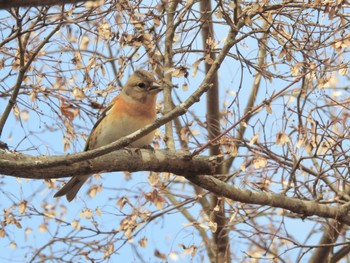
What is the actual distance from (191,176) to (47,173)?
1.06m

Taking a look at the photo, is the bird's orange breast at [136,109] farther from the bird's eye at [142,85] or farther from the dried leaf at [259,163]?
the dried leaf at [259,163]

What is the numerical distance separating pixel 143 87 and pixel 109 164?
1518 millimetres

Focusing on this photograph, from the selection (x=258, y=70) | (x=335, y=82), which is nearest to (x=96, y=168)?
(x=258, y=70)

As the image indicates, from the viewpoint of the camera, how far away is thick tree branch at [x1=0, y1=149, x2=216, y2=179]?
295cm

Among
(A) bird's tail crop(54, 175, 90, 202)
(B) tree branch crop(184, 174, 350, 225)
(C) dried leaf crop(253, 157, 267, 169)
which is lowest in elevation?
(B) tree branch crop(184, 174, 350, 225)

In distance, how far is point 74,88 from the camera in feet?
15.9

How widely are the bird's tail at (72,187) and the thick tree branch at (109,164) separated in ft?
3.63

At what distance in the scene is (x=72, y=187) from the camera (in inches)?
186

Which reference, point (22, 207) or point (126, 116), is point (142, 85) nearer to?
point (126, 116)

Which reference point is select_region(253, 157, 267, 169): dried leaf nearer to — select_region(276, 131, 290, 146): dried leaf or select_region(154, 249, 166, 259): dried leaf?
select_region(276, 131, 290, 146): dried leaf

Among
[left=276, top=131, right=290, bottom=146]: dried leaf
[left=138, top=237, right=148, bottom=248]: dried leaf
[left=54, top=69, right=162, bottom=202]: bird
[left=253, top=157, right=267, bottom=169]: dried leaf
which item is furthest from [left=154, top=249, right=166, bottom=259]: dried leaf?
[left=276, top=131, right=290, bottom=146]: dried leaf

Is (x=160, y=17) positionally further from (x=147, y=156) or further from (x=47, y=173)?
(x=47, y=173)

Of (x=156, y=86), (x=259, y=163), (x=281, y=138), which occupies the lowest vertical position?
(x=259, y=163)

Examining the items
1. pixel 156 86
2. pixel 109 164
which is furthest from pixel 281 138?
pixel 109 164
